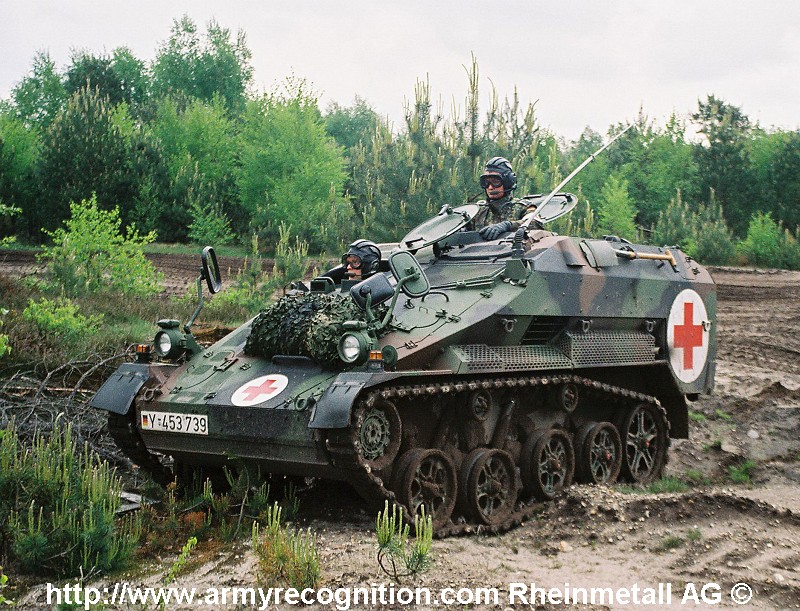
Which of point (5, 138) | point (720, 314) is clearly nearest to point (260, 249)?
point (5, 138)

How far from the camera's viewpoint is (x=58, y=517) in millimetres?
6422

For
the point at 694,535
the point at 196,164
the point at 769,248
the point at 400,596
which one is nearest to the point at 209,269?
the point at 400,596

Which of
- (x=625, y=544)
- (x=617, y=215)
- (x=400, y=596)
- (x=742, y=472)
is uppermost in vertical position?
(x=617, y=215)

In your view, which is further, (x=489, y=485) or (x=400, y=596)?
(x=489, y=485)

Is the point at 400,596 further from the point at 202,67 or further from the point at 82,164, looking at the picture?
the point at 202,67

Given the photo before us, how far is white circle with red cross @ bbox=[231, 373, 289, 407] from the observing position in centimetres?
731

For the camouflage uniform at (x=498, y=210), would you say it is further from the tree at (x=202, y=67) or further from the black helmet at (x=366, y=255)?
the tree at (x=202, y=67)

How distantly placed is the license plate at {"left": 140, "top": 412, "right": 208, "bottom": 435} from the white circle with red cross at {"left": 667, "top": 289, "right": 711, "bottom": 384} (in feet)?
15.7

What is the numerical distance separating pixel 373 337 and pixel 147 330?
7519mm

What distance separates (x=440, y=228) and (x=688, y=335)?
2847 mm

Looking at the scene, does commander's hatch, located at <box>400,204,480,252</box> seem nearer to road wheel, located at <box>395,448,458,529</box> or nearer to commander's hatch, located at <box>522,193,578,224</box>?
commander's hatch, located at <box>522,193,578,224</box>

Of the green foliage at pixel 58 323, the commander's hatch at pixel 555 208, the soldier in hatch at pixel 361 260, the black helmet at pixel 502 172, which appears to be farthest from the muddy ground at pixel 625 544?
the green foliage at pixel 58 323

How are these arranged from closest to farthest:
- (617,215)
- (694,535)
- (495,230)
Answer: (694,535) < (495,230) < (617,215)

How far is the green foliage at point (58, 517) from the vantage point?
6148 millimetres
